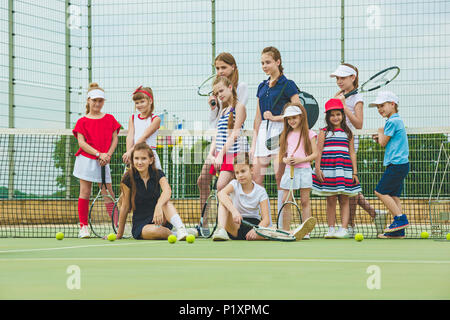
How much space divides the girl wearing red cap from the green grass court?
1.88m

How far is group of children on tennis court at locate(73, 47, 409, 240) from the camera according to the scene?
5.93m

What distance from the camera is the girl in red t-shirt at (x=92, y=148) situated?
6.66 meters

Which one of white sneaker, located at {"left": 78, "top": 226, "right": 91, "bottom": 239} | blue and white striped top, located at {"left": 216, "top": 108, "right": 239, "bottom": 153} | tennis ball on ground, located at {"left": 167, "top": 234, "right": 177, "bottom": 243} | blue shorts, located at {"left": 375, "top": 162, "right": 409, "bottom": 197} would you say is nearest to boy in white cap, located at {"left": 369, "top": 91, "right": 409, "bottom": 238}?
blue shorts, located at {"left": 375, "top": 162, "right": 409, "bottom": 197}

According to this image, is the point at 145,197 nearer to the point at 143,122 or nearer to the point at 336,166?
the point at 143,122

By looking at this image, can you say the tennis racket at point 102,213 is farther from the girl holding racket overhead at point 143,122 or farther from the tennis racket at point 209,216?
the tennis racket at point 209,216

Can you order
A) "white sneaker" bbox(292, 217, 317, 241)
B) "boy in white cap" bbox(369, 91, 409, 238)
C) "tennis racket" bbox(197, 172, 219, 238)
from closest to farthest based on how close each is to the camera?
"white sneaker" bbox(292, 217, 317, 241) < "boy in white cap" bbox(369, 91, 409, 238) < "tennis racket" bbox(197, 172, 219, 238)

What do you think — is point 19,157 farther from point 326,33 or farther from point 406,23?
point 406,23

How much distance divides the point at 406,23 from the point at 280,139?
429cm

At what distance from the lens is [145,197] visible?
240 inches

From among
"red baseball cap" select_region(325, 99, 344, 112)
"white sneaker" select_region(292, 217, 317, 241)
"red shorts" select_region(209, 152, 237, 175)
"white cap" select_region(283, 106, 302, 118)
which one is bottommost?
"white sneaker" select_region(292, 217, 317, 241)

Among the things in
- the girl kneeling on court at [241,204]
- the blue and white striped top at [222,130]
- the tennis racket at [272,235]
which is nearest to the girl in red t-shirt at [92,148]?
the blue and white striped top at [222,130]

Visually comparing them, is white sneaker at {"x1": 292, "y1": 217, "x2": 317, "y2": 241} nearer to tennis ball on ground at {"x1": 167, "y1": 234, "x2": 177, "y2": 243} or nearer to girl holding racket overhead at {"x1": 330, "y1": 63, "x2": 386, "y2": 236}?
tennis ball on ground at {"x1": 167, "y1": 234, "x2": 177, "y2": 243}

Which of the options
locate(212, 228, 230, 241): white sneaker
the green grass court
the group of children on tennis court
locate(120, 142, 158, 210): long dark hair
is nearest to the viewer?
the green grass court

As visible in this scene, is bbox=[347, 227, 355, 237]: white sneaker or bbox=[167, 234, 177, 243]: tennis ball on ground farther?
bbox=[347, 227, 355, 237]: white sneaker
